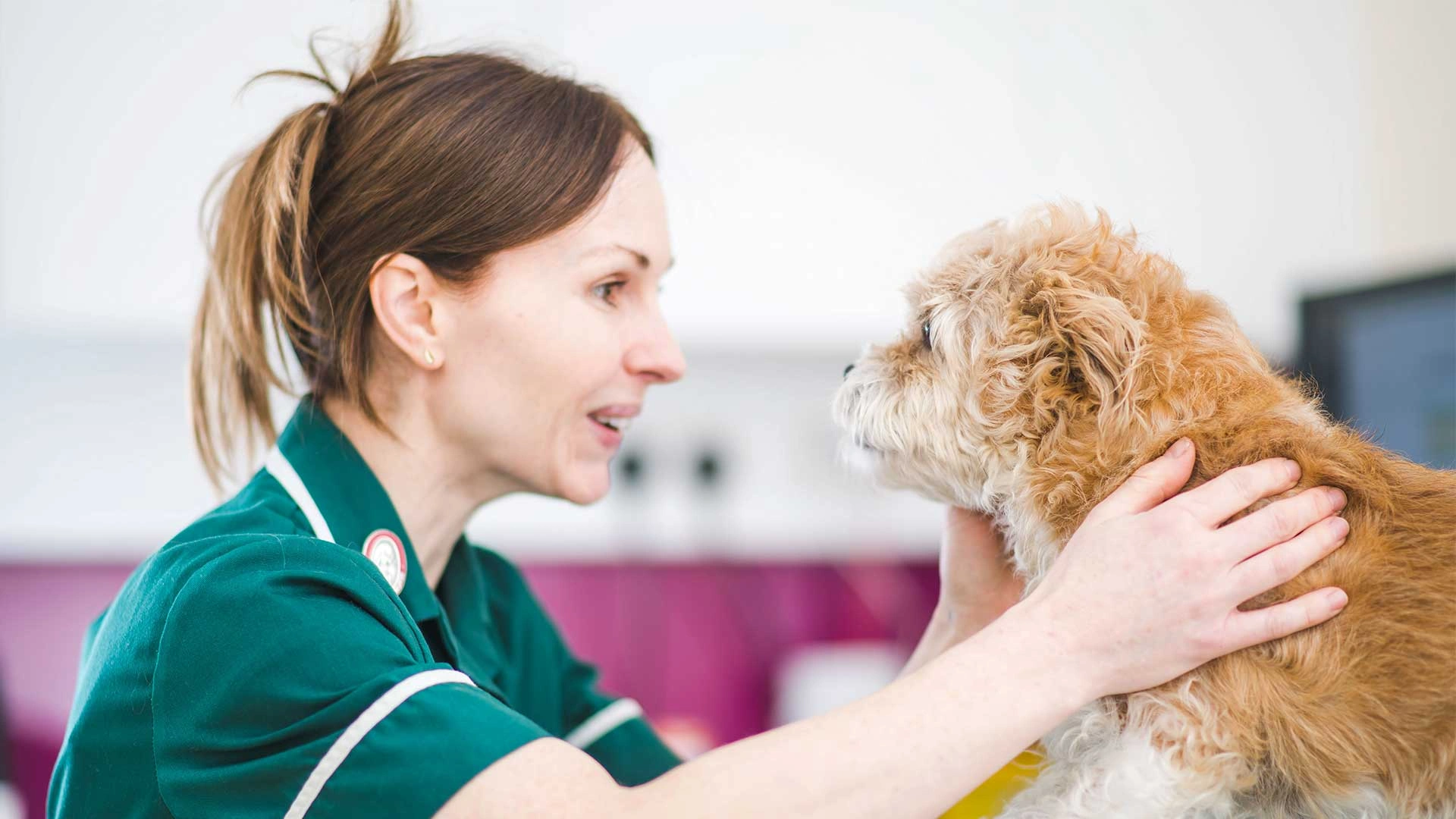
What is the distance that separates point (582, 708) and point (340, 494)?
445 mm

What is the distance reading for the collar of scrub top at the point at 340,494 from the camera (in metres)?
0.99

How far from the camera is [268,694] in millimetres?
683

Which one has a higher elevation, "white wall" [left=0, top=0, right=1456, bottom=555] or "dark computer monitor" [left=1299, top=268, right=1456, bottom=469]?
"white wall" [left=0, top=0, right=1456, bottom=555]

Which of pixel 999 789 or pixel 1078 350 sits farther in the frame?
pixel 999 789

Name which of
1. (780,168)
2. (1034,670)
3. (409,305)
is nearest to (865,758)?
(1034,670)

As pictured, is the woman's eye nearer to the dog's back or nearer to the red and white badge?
the red and white badge

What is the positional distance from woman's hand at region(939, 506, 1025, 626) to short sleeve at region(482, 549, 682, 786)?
406 millimetres

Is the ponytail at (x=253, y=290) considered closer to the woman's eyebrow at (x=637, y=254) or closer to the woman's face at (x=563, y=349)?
the woman's face at (x=563, y=349)

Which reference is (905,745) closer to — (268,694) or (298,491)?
(268,694)

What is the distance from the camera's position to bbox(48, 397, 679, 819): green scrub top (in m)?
0.66

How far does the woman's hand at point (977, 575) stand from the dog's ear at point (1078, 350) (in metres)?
0.18

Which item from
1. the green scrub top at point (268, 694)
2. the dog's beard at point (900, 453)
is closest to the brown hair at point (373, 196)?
the green scrub top at point (268, 694)

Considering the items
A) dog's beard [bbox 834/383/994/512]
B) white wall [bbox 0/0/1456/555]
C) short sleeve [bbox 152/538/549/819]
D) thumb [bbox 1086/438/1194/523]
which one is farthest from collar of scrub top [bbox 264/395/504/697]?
white wall [bbox 0/0/1456/555]

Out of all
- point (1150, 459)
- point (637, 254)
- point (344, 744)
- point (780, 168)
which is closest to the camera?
point (344, 744)
